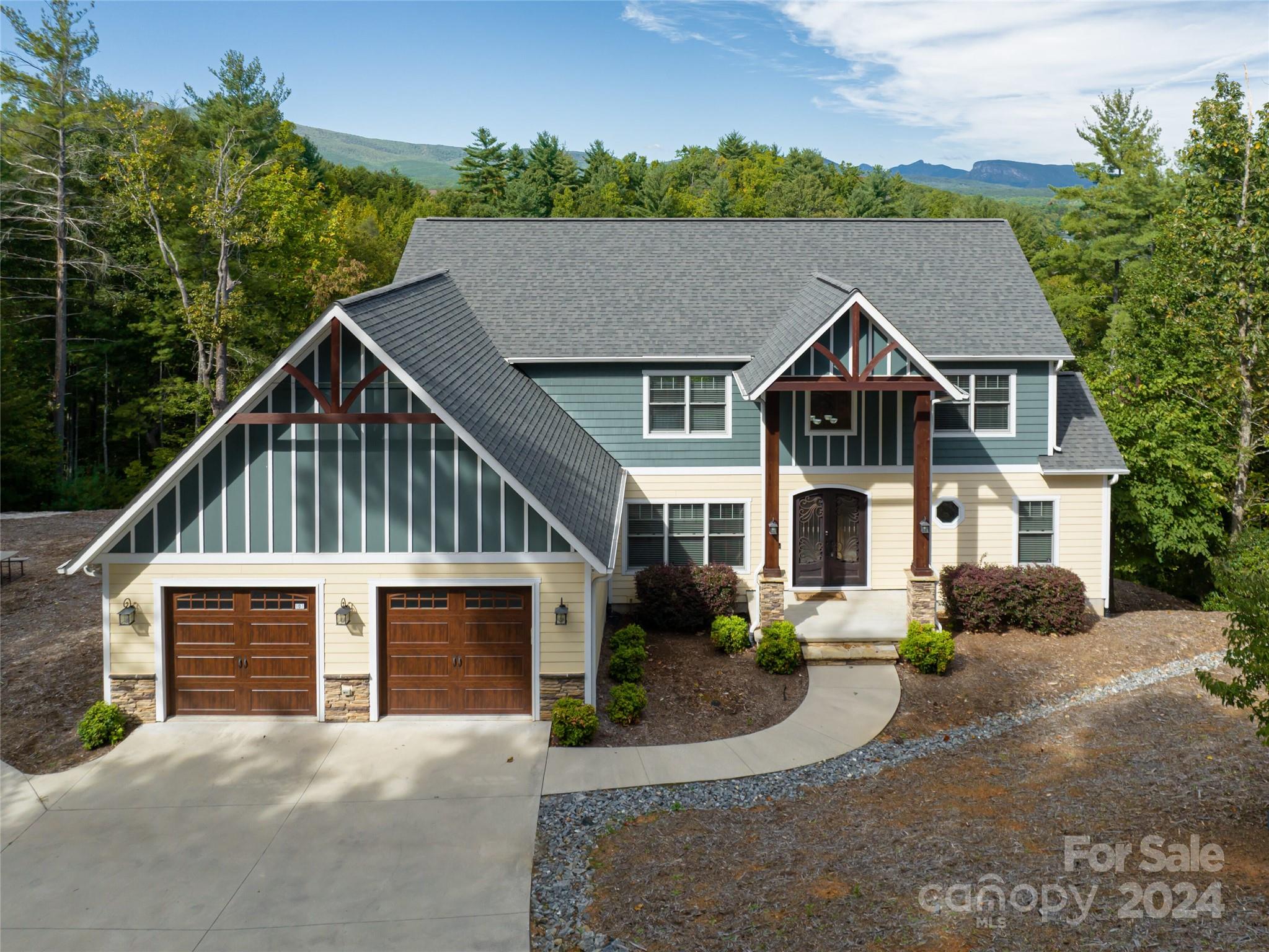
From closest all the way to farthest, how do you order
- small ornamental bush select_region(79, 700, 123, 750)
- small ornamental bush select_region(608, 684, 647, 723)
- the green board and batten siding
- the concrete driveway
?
the concrete driveway < small ornamental bush select_region(79, 700, 123, 750) < the green board and batten siding < small ornamental bush select_region(608, 684, 647, 723)

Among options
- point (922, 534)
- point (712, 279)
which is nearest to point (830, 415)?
point (922, 534)

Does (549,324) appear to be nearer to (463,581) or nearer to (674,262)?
(674,262)

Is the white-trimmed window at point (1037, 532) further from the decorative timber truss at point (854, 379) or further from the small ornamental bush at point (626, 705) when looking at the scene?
the small ornamental bush at point (626, 705)

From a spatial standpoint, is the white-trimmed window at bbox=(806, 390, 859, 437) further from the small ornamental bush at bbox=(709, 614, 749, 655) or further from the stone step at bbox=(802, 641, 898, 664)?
the stone step at bbox=(802, 641, 898, 664)

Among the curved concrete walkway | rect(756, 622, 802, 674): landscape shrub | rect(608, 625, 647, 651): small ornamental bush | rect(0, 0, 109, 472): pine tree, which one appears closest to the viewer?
the curved concrete walkway

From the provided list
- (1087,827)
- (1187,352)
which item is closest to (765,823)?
(1087,827)

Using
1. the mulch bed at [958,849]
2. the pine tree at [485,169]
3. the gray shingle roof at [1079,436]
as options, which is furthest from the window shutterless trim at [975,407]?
the pine tree at [485,169]

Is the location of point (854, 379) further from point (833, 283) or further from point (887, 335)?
point (833, 283)

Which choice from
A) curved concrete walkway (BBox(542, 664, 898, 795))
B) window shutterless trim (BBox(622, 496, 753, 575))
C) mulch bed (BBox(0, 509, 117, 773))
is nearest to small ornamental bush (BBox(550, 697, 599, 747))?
curved concrete walkway (BBox(542, 664, 898, 795))
